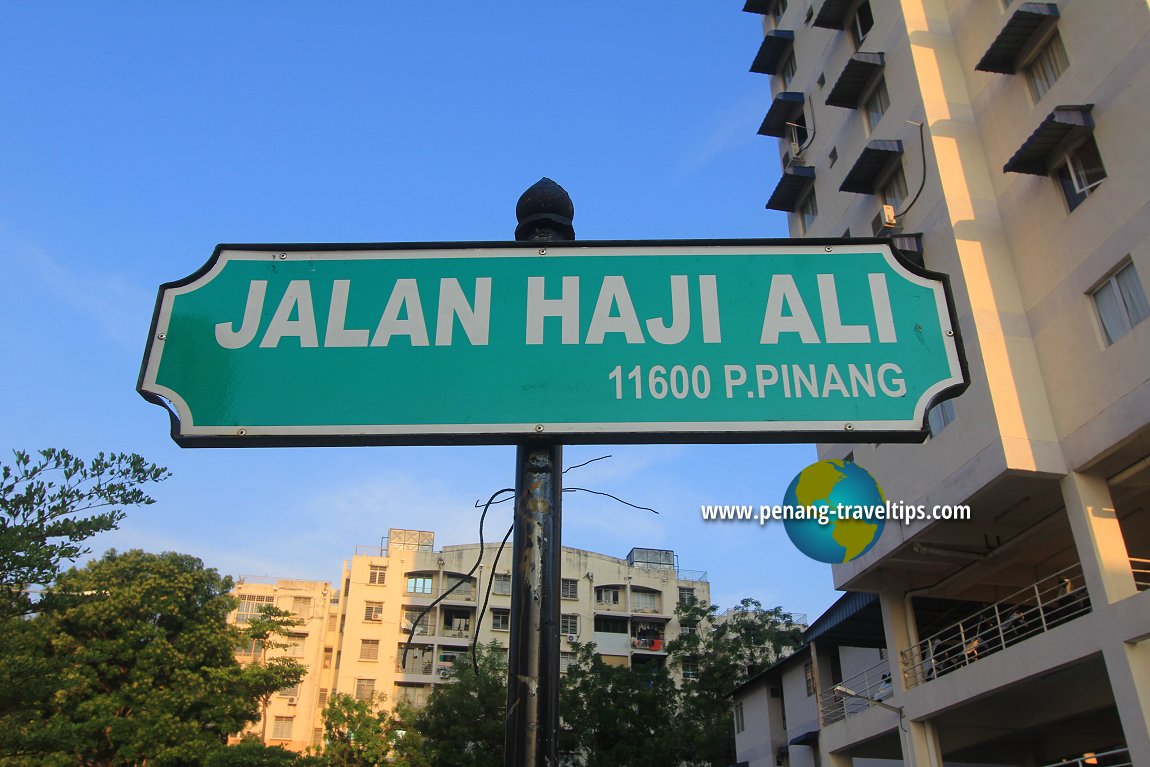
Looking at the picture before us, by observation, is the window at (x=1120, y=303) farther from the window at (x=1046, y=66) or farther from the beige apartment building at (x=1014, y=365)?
the window at (x=1046, y=66)

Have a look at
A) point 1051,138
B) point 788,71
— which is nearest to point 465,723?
point 788,71

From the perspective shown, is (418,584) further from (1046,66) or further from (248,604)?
(1046,66)

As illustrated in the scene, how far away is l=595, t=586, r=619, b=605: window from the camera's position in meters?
51.1

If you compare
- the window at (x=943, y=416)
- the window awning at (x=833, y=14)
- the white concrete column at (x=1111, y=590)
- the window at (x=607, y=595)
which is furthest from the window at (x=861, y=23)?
the window at (x=607, y=595)

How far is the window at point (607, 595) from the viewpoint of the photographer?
51.1 metres

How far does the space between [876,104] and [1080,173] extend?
5784 millimetres

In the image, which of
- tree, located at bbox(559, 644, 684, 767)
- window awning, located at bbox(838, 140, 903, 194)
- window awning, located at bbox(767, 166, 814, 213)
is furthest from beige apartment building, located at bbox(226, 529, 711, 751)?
window awning, located at bbox(838, 140, 903, 194)

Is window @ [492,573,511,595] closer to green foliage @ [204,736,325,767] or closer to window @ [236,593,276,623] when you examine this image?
window @ [236,593,276,623]

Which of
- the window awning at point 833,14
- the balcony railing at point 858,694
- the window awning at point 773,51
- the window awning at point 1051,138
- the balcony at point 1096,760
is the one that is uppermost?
the window awning at point 773,51

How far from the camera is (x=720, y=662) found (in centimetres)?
3688

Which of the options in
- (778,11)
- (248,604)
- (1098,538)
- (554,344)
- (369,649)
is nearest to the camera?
(554,344)

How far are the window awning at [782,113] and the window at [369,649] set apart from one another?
3565cm

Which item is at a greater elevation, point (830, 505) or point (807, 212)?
point (807, 212)

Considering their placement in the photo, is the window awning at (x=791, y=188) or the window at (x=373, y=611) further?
the window at (x=373, y=611)
